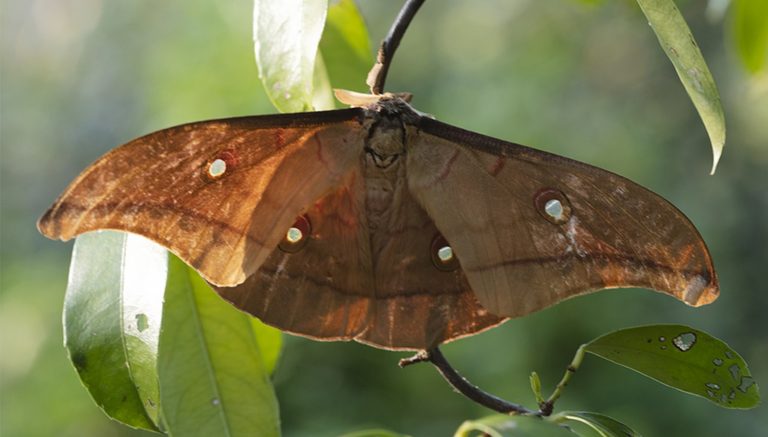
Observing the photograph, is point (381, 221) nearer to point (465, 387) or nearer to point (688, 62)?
point (465, 387)

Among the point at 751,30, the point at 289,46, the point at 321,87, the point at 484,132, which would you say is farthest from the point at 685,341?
the point at 484,132

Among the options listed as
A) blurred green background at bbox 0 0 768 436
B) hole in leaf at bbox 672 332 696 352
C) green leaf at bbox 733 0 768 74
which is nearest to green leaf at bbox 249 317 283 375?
hole in leaf at bbox 672 332 696 352

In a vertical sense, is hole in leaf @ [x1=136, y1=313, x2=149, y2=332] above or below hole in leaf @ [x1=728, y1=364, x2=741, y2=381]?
above

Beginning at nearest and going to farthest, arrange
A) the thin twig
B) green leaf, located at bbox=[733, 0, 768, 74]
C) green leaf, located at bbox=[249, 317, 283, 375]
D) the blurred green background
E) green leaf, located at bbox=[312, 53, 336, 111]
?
the thin twig < green leaf, located at bbox=[249, 317, 283, 375] < green leaf, located at bbox=[312, 53, 336, 111] < green leaf, located at bbox=[733, 0, 768, 74] < the blurred green background

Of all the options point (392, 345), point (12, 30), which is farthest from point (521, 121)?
point (12, 30)

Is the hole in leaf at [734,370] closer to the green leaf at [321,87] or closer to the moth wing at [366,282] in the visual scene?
the moth wing at [366,282]

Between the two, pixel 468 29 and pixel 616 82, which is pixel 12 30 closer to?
pixel 468 29

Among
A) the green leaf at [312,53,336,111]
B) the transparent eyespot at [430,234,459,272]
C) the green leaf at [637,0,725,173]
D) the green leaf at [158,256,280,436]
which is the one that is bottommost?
the green leaf at [158,256,280,436]

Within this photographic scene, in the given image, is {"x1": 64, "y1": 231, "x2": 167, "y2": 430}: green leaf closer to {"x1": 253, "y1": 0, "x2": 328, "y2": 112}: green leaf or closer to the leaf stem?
{"x1": 253, "y1": 0, "x2": 328, "y2": 112}: green leaf
